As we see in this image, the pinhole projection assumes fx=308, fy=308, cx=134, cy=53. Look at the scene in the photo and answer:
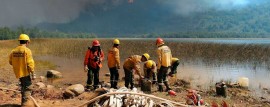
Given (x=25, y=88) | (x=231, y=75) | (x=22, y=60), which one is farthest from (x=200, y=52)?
(x=22, y=60)

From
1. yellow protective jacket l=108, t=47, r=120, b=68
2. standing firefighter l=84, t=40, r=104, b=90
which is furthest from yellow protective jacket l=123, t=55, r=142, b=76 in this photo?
standing firefighter l=84, t=40, r=104, b=90

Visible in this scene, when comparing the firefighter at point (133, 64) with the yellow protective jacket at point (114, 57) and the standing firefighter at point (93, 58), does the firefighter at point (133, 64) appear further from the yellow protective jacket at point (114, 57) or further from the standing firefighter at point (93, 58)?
the standing firefighter at point (93, 58)

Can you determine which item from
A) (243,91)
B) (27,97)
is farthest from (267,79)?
(27,97)

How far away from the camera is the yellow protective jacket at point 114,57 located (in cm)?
1223

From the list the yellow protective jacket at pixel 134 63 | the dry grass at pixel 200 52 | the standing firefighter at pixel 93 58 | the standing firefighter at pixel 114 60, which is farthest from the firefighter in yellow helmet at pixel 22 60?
the dry grass at pixel 200 52

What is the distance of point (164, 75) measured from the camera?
1248 centimetres

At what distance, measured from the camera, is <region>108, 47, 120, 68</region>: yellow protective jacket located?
12234 mm

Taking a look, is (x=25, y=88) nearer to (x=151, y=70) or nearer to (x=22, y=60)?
(x=22, y=60)

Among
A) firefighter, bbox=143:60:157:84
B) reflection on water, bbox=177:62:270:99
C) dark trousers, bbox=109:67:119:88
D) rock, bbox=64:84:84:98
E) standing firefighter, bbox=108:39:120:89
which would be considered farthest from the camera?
reflection on water, bbox=177:62:270:99

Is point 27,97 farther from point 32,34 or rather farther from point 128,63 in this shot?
point 32,34

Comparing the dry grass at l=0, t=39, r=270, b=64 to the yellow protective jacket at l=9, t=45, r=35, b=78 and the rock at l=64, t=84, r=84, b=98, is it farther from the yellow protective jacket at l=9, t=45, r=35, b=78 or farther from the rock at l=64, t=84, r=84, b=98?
the yellow protective jacket at l=9, t=45, r=35, b=78

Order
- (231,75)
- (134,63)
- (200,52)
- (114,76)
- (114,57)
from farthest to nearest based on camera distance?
(200,52) < (231,75) < (114,76) < (114,57) < (134,63)

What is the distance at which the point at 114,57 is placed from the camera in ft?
40.4

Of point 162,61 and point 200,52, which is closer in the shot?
point 162,61
